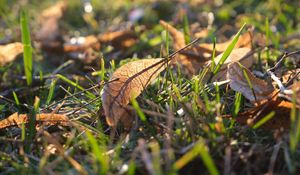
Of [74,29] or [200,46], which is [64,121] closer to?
[200,46]

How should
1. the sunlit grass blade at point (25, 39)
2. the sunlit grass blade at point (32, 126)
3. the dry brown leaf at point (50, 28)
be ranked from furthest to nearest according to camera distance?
1. the dry brown leaf at point (50, 28)
2. the sunlit grass blade at point (25, 39)
3. the sunlit grass blade at point (32, 126)

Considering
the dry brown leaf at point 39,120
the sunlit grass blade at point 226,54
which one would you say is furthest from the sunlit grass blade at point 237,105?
the dry brown leaf at point 39,120

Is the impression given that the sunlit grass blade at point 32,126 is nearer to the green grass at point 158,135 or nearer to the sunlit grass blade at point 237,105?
the green grass at point 158,135

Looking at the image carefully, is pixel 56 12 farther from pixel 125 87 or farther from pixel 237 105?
pixel 237 105

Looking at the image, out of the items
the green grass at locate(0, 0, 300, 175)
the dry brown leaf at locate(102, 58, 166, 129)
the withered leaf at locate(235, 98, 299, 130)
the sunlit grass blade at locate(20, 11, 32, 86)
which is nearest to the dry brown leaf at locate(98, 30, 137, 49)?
the green grass at locate(0, 0, 300, 175)

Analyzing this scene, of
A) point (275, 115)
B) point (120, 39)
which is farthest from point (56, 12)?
point (275, 115)

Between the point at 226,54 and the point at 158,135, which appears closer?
the point at 158,135
